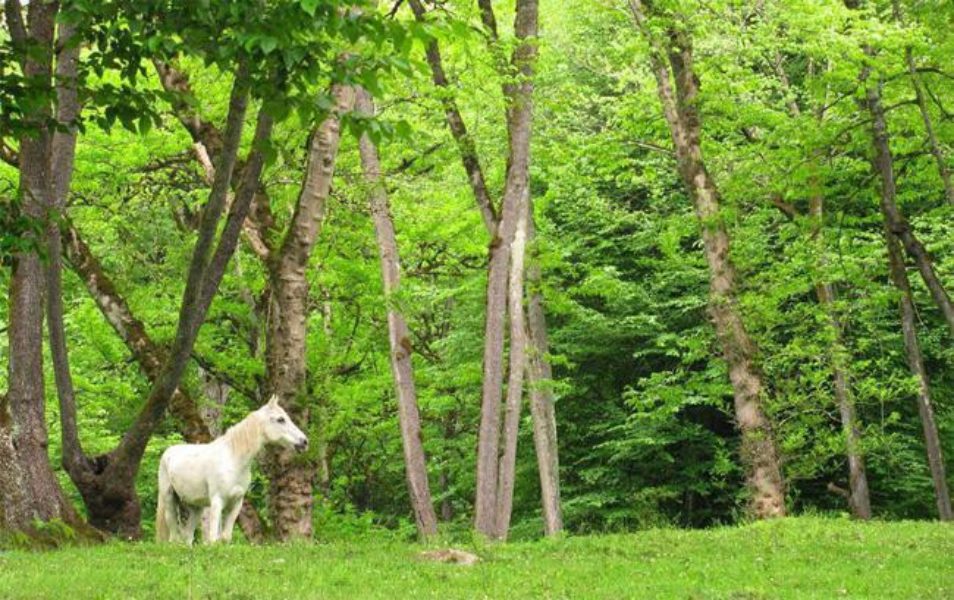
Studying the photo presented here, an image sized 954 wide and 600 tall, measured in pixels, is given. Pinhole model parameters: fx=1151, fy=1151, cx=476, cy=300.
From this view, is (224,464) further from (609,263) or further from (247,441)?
(609,263)

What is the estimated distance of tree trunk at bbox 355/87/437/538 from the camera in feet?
62.0

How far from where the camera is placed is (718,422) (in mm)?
33562

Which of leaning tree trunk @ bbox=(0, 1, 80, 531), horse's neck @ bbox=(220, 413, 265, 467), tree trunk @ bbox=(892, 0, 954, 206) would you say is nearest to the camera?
leaning tree trunk @ bbox=(0, 1, 80, 531)

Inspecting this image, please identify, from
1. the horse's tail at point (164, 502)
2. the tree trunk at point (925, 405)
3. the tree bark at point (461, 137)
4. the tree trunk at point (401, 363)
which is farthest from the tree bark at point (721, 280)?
the horse's tail at point (164, 502)

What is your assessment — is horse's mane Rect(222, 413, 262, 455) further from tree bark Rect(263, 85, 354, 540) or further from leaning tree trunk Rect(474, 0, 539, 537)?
leaning tree trunk Rect(474, 0, 539, 537)

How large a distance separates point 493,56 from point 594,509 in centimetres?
1805

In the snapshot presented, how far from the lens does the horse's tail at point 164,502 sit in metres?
16.2

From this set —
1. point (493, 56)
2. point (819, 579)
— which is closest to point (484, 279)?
point (493, 56)

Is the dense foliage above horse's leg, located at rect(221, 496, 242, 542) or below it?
above

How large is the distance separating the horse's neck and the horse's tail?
3.58 feet

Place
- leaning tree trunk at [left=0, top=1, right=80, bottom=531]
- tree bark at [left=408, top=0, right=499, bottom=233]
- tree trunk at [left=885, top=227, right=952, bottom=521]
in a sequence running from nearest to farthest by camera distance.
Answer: leaning tree trunk at [left=0, top=1, right=80, bottom=531]
tree bark at [left=408, top=0, right=499, bottom=233]
tree trunk at [left=885, top=227, right=952, bottom=521]

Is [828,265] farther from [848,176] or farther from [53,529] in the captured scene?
[53,529]

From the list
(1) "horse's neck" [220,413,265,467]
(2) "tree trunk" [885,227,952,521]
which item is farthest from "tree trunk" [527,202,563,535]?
(1) "horse's neck" [220,413,265,467]

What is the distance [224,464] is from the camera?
15672 mm
